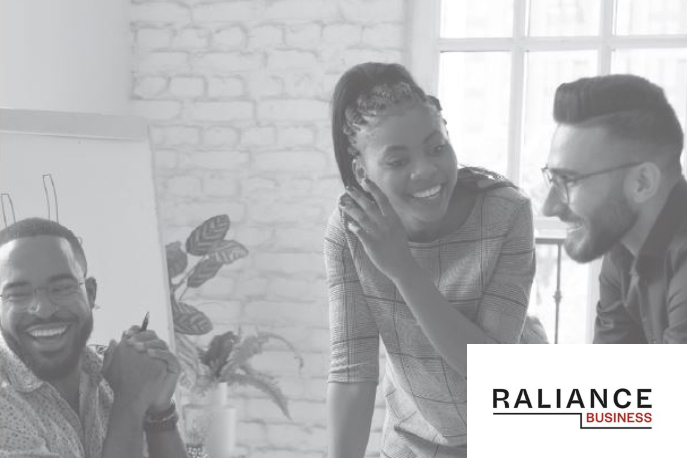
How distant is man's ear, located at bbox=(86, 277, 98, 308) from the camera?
171cm

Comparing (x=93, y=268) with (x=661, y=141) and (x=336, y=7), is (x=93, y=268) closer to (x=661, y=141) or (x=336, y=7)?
(x=661, y=141)

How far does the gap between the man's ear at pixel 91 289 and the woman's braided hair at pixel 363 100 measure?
1.67 feet

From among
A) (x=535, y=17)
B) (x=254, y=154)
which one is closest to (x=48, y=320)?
(x=254, y=154)

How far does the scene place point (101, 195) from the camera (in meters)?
1.89

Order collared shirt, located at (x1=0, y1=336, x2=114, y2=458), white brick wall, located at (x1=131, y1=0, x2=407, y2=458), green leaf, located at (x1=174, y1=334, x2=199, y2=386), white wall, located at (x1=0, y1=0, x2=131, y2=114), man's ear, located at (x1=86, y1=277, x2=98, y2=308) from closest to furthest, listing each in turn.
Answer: collared shirt, located at (x1=0, y1=336, x2=114, y2=458)
man's ear, located at (x1=86, y1=277, x2=98, y2=308)
white wall, located at (x1=0, y1=0, x2=131, y2=114)
green leaf, located at (x1=174, y1=334, x2=199, y2=386)
white brick wall, located at (x1=131, y1=0, x2=407, y2=458)

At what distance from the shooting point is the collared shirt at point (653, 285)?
1.35 metres

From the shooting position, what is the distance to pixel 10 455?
4.73ft

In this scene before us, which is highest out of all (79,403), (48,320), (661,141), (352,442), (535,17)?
(535,17)

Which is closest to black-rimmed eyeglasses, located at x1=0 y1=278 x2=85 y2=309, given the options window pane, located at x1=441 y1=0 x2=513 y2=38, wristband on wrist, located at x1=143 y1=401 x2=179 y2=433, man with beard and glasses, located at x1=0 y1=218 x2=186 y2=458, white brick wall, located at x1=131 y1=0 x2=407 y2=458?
man with beard and glasses, located at x1=0 y1=218 x2=186 y2=458

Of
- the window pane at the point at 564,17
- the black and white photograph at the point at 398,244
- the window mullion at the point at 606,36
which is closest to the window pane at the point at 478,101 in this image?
the black and white photograph at the point at 398,244

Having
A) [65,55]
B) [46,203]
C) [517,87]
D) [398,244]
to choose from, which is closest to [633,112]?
[398,244]

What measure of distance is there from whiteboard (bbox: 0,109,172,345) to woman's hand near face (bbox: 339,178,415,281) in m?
0.51

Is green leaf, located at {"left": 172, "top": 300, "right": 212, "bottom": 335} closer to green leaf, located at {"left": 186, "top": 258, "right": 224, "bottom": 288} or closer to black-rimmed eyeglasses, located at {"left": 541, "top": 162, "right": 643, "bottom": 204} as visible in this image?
green leaf, located at {"left": 186, "top": 258, "right": 224, "bottom": 288}

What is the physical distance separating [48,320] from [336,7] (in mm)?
1985
